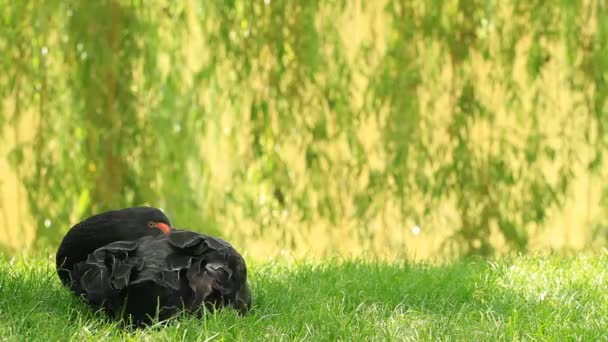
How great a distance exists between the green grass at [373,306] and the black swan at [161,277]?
65 mm

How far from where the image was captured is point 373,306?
3170mm

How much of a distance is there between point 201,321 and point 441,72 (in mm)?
2699

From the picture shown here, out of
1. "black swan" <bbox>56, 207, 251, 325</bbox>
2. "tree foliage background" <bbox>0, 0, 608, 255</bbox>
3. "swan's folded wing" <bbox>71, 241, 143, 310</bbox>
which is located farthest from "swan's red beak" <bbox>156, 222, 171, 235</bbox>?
"tree foliage background" <bbox>0, 0, 608, 255</bbox>

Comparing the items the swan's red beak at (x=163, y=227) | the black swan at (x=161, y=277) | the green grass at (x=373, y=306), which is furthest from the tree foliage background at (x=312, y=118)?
the black swan at (x=161, y=277)

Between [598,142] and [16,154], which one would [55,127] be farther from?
[598,142]

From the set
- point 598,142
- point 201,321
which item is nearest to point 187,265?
point 201,321

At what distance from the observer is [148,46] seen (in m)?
4.92

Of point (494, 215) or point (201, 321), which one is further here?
point (494, 215)

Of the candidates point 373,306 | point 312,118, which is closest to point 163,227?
point 373,306

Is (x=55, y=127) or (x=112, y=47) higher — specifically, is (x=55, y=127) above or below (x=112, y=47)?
below

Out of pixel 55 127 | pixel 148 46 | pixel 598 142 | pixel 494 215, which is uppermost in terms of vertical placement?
pixel 148 46

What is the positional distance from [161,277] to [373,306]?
76 cm

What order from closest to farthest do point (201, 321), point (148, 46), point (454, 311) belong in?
point (201, 321) < point (454, 311) < point (148, 46)

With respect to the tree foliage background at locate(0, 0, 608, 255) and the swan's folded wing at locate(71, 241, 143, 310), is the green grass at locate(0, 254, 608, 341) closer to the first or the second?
the swan's folded wing at locate(71, 241, 143, 310)
